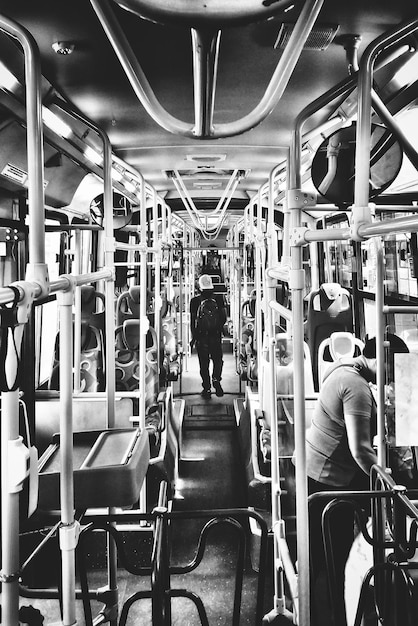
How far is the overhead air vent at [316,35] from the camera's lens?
1.67m

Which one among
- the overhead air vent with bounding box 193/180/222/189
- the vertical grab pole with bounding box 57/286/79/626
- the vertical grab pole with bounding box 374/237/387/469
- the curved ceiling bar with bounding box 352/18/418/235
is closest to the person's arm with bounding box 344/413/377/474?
the vertical grab pole with bounding box 374/237/387/469

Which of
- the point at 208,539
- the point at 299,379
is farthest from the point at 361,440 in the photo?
the point at 208,539

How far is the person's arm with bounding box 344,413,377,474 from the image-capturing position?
274 centimetres

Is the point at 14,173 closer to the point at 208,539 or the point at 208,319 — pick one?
the point at 208,539

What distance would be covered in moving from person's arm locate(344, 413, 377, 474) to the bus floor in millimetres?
1166

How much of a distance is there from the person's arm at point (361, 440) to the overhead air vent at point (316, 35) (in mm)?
1917

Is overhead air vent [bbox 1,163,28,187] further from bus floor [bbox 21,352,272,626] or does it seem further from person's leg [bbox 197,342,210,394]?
person's leg [bbox 197,342,210,394]

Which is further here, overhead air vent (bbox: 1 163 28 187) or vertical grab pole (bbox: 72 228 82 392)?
vertical grab pole (bbox: 72 228 82 392)

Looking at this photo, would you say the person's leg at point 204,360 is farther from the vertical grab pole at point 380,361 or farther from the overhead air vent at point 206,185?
the vertical grab pole at point 380,361

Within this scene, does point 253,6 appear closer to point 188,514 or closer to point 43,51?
point 43,51

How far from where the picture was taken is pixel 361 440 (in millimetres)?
2748

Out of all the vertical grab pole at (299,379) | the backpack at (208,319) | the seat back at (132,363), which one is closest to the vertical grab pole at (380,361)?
the vertical grab pole at (299,379)

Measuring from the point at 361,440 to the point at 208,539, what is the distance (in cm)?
169

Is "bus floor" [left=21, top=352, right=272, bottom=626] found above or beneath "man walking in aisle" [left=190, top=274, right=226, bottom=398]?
beneath
